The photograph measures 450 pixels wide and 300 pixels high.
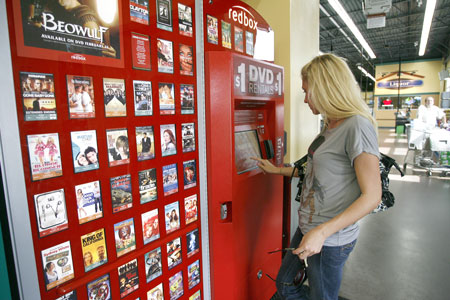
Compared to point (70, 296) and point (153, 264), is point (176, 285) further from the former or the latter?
point (70, 296)

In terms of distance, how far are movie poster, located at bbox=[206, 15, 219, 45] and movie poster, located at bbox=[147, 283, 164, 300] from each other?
48.3 inches

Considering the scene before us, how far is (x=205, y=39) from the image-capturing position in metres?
1.43

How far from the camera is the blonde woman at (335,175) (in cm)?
108

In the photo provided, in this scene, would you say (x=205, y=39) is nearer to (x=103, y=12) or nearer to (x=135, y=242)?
(x=103, y=12)

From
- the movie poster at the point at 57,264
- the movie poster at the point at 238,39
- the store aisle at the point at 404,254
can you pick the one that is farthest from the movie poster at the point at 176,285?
the store aisle at the point at 404,254

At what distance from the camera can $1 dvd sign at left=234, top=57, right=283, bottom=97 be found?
146 centimetres

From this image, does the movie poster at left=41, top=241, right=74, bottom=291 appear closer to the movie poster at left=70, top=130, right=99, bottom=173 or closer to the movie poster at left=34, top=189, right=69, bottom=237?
the movie poster at left=34, top=189, right=69, bottom=237

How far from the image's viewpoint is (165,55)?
1.21 meters

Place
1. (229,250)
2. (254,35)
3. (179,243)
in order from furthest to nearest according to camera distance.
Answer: (254,35)
(229,250)
(179,243)

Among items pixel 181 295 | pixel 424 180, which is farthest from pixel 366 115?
pixel 424 180

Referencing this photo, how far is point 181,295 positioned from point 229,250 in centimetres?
33

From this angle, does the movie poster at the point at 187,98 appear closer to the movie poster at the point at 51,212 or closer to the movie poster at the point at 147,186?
the movie poster at the point at 147,186

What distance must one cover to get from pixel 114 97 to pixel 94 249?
1.83ft

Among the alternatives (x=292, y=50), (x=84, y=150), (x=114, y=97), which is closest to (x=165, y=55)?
(x=114, y=97)
